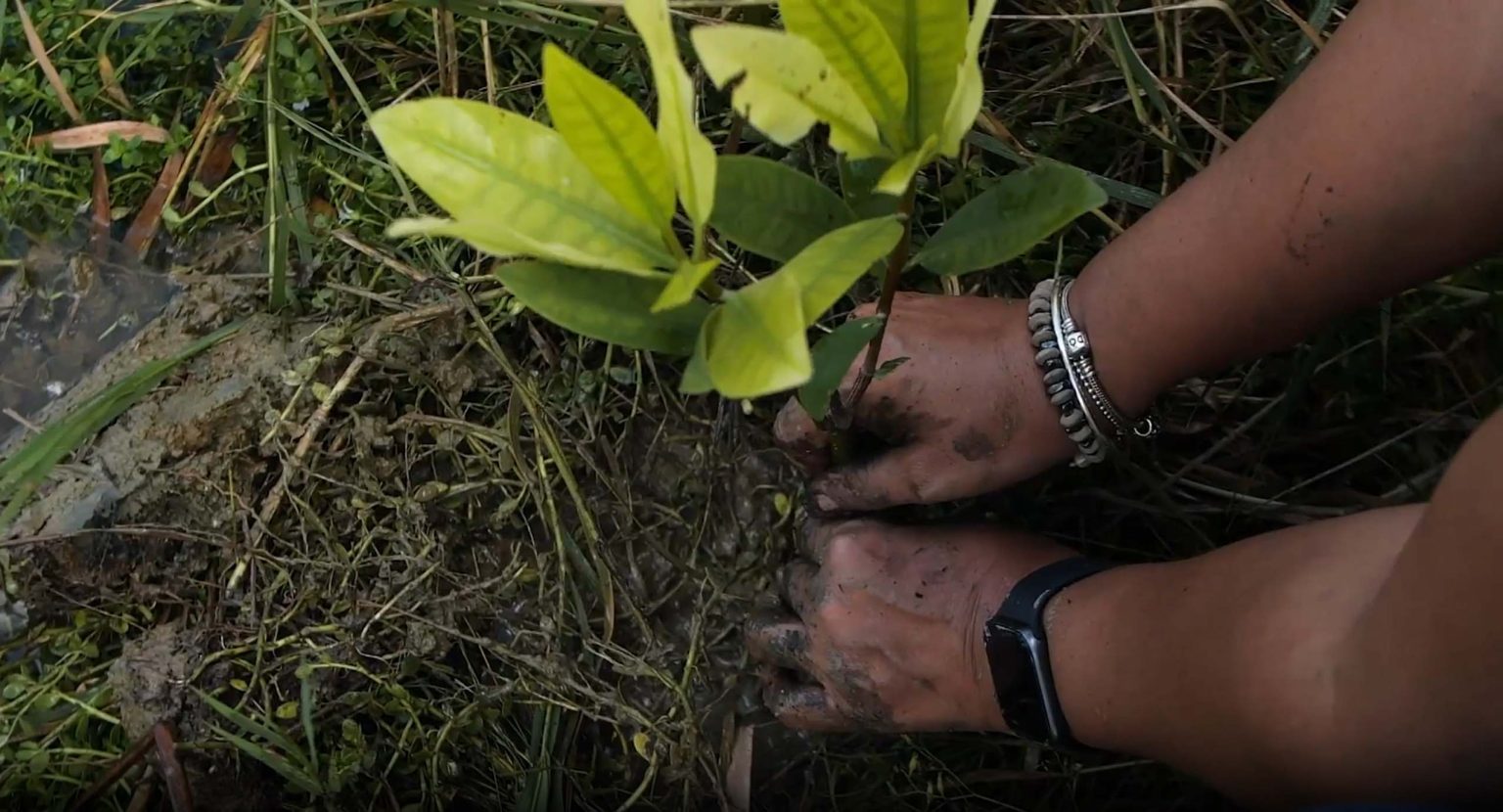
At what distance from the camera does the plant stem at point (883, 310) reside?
19.8 inches

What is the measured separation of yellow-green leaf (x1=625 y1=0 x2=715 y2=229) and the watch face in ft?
1.75

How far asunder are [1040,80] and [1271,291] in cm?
40

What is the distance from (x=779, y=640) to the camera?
0.94 metres

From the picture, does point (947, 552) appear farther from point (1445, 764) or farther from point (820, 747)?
point (1445, 764)

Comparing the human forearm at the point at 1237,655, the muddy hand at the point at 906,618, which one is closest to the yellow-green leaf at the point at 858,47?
the human forearm at the point at 1237,655

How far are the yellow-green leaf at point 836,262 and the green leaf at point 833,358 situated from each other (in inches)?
4.1

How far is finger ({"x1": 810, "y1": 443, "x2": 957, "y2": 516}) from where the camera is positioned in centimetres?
85

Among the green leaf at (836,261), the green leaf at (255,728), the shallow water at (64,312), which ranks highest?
the green leaf at (836,261)

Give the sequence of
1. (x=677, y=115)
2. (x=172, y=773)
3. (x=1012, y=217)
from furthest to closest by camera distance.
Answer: (x=172, y=773), (x=1012, y=217), (x=677, y=115)

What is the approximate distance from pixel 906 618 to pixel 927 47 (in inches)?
22.2

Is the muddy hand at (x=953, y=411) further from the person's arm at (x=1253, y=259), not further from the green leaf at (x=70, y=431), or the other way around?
the green leaf at (x=70, y=431)

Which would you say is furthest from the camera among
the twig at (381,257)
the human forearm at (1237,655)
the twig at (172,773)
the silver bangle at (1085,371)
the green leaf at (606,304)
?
the twig at (381,257)

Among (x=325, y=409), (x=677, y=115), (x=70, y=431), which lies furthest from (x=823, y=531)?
(x=70, y=431)

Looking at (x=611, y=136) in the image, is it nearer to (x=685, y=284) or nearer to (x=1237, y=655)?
(x=685, y=284)
